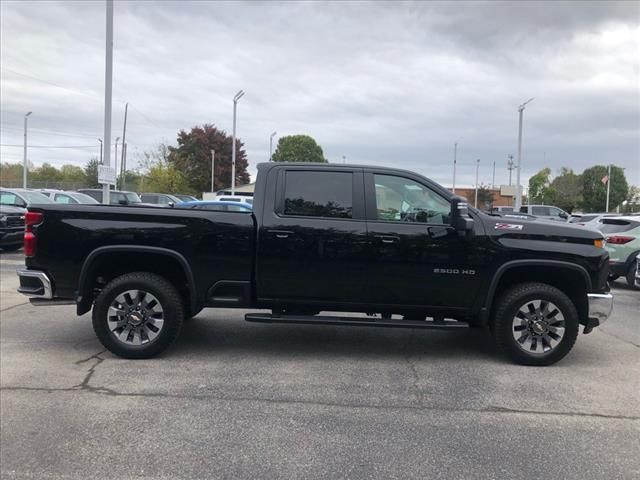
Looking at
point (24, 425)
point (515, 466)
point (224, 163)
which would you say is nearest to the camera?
point (515, 466)

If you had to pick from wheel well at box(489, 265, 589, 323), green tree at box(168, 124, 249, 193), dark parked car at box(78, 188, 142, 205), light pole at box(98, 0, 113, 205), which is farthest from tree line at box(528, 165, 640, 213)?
wheel well at box(489, 265, 589, 323)

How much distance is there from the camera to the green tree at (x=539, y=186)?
67750 mm

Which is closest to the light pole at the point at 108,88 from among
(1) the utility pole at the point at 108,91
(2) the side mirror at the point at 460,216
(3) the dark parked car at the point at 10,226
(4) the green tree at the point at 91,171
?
(1) the utility pole at the point at 108,91

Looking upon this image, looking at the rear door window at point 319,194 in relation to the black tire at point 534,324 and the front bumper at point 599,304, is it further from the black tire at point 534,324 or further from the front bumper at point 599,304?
the front bumper at point 599,304

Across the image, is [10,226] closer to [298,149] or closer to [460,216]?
[460,216]

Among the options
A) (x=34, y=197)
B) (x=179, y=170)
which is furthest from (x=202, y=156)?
(x=34, y=197)

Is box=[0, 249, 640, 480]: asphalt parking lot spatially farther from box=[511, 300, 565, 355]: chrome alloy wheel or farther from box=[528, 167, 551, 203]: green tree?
box=[528, 167, 551, 203]: green tree

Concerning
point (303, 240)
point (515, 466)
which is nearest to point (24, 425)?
point (303, 240)

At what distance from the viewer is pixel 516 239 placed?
5.32 meters

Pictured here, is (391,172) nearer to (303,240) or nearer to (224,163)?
(303,240)

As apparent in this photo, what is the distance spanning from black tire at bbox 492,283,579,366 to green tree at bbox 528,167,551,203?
2648 inches

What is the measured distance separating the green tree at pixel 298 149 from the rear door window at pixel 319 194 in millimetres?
80012

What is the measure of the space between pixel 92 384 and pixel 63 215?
1759 millimetres

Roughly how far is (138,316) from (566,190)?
75316 millimetres
